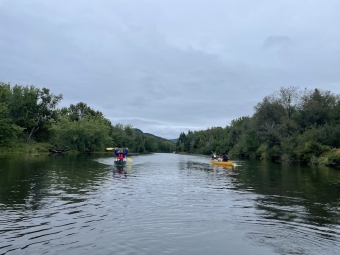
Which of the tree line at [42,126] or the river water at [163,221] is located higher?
the tree line at [42,126]

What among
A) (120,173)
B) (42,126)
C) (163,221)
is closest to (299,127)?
(120,173)

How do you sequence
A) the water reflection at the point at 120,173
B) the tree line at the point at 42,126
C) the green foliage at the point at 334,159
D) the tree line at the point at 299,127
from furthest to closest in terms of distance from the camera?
the tree line at the point at 42,126
the tree line at the point at 299,127
the green foliage at the point at 334,159
the water reflection at the point at 120,173

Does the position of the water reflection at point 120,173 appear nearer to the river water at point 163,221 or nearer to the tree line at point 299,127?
the river water at point 163,221

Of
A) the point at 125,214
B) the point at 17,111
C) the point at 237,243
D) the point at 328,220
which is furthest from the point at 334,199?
the point at 17,111

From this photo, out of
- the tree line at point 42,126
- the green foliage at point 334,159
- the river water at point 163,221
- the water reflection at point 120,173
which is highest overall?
the tree line at point 42,126

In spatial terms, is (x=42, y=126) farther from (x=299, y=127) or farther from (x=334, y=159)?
(x=334, y=159)

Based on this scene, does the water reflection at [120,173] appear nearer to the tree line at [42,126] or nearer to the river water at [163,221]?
the river water at [163,221]

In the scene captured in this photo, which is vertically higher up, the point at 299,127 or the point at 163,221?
the point at 299,127

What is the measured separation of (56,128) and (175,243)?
85.8 m

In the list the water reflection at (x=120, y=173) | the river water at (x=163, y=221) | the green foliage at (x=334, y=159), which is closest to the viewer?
the river water at (x=163, y=221)

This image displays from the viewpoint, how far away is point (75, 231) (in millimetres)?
10609

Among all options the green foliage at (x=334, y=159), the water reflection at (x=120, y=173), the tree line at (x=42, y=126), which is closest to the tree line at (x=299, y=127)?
the green foliage at (x=334, y=159)

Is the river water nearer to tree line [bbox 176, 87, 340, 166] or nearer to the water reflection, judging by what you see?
the water reflection

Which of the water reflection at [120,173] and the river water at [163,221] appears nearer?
the river water at [163,221]
